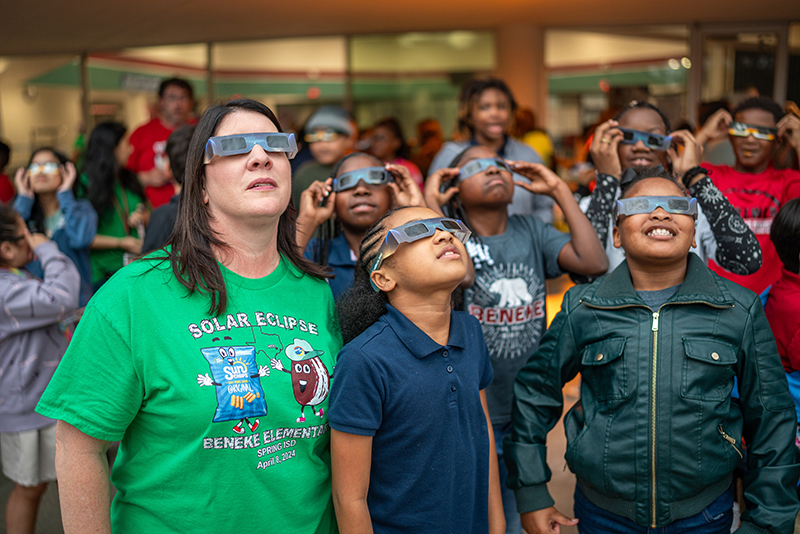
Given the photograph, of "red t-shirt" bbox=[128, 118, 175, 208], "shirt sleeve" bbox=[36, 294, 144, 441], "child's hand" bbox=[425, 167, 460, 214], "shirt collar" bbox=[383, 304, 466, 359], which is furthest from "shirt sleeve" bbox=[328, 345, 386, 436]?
"red t-shirt" bbox=[128, 118, 175, 208]

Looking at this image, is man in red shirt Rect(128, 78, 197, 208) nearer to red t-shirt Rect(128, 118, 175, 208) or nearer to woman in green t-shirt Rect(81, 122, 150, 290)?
red t-shirt Rect(128, 118, 175, 208)

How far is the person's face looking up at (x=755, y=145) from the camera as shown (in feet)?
11.5

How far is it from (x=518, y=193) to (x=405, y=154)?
3983 millimetres

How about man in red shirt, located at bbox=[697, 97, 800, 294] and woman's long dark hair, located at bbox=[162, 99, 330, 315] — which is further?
man in red shirt, located at bbox=[697, 97, 800, 294]

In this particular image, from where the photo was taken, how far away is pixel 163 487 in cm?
169

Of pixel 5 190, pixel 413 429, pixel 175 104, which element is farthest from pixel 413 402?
pixel 5 190

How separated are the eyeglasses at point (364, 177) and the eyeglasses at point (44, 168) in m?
2.47

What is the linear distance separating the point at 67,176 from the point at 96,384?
10.6 ft

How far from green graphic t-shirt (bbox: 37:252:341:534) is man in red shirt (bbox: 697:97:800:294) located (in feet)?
8.41

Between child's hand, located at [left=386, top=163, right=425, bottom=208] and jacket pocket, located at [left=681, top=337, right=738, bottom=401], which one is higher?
child's hand, located at [left=386, top=163, right=425, bottom=208]

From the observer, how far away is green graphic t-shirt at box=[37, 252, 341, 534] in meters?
1.65

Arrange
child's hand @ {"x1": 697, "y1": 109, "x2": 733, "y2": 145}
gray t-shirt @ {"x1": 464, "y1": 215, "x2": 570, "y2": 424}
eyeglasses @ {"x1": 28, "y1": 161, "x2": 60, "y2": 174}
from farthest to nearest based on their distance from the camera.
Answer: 1. eyeglasses @ {"x1": 28, "y1": 161, "x2": 60, "y2": 174}
2. child's hand @ {"x1": 697, "y1": 109, "x2": 733, "y2": 145}
3. gray t-shirt @ {"x1": 464, "y1": 215, "x2": 570, "y2": 424}

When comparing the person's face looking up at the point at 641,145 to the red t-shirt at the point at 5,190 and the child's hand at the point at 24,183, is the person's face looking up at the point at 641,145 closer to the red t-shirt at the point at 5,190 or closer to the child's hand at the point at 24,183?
the child's hand at the point at 24,183

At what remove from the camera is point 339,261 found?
9.29ft
